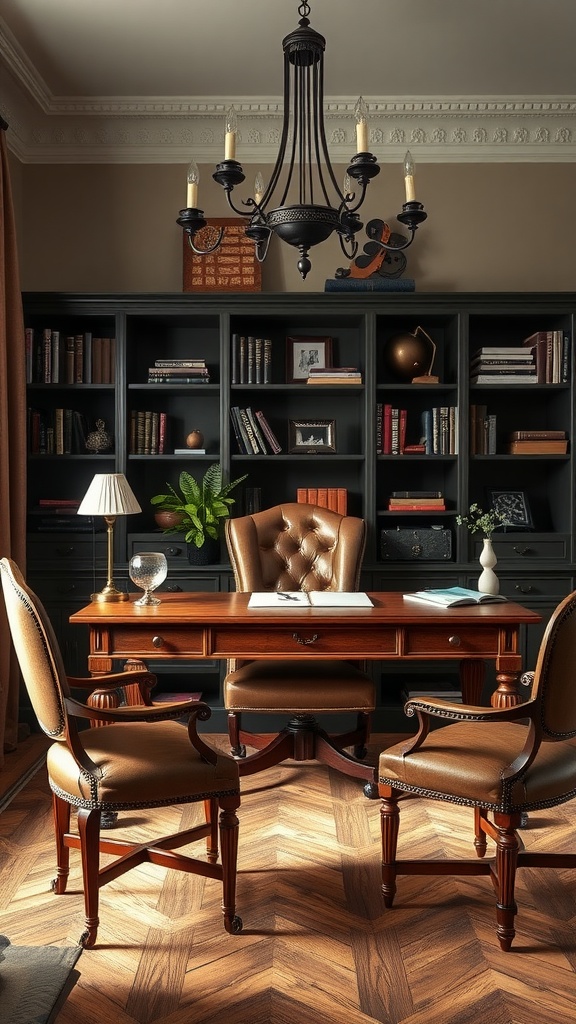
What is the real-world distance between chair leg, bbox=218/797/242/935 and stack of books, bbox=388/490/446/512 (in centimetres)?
220

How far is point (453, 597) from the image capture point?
3.16m

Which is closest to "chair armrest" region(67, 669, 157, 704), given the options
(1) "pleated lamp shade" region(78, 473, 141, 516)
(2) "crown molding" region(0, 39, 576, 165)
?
(1) "pleated lamp shade" region(78, 473, 141, 516)

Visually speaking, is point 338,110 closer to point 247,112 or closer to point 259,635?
point 247,112

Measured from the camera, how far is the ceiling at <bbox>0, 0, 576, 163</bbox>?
11.8 ft

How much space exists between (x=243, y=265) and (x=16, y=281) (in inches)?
45.8

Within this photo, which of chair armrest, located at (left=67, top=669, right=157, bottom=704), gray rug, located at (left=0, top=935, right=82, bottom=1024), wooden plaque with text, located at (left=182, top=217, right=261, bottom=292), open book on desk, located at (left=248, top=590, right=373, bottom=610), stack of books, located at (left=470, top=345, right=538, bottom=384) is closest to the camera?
gray rug, located at (left=0, top=935, right=82, bottom=1024)

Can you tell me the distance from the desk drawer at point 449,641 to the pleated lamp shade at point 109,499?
121cm

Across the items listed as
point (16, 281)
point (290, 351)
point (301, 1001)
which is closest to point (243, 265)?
point (290, 351)

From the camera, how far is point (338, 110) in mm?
4402

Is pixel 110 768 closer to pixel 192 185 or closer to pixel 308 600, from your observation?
pixel 308 600

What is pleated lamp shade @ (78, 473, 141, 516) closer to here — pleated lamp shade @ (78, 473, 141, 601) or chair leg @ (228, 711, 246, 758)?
pleated lamp shade @ (78, 473, 141, 601)

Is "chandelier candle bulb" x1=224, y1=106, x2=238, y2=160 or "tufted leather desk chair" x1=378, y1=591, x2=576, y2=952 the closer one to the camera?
"tufted leather desk chair" x1=378, y1=591, x2=576, y2=952

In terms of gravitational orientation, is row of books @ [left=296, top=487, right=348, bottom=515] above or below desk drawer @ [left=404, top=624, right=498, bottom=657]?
above

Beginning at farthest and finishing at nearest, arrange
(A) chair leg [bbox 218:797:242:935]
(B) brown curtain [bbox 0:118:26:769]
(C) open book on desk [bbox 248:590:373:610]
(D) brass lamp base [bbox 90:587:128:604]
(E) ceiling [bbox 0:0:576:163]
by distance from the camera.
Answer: (B) brown curtain [bbox 0:118:26:769]
(E) ceiling [bbox 0:0:576:163]
(D) brass lamp base [bbox 90:587:128:604]
(C) open book on desk [bbox 248:590:373:610]
(A) chair leg [bbox 218:797:242:935]
